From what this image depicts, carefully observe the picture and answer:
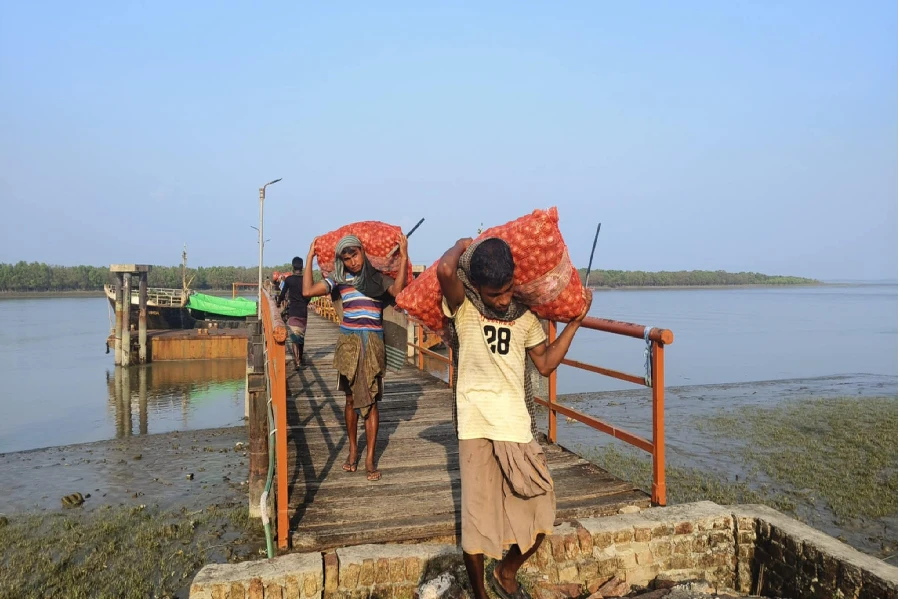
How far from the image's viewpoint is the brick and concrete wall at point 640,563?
2.76 m

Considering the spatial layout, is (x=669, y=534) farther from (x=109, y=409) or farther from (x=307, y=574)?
(x=109, y=409)

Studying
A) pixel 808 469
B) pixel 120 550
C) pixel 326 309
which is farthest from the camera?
pixel 326 309

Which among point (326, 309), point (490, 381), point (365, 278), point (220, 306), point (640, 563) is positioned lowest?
point (640, 563)

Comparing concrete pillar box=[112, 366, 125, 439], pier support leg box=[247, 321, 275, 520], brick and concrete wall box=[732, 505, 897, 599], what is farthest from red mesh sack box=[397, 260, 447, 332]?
concrete pillar box=[112, 366, 125, 439]

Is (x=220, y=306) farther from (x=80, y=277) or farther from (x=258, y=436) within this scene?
(x=80, y=277)

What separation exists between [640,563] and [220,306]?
96.1 feet

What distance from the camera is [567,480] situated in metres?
4.02

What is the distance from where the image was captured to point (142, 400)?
1669 cm

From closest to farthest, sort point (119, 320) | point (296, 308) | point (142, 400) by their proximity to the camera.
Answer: point (296, 308) < point (142, 400) < point (119, 320)

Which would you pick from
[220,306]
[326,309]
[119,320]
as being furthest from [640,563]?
[220,306]

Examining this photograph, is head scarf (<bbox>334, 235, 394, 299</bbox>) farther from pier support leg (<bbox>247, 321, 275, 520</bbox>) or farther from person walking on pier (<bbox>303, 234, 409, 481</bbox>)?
pier support leg (<bbox>247, 321, 275, 520</bbox>)

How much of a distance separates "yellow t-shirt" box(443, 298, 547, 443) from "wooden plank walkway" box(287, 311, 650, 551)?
3.36 feet

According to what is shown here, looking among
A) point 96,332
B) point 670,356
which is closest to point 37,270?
point 96,332

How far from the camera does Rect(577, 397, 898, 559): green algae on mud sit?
19.2ft
